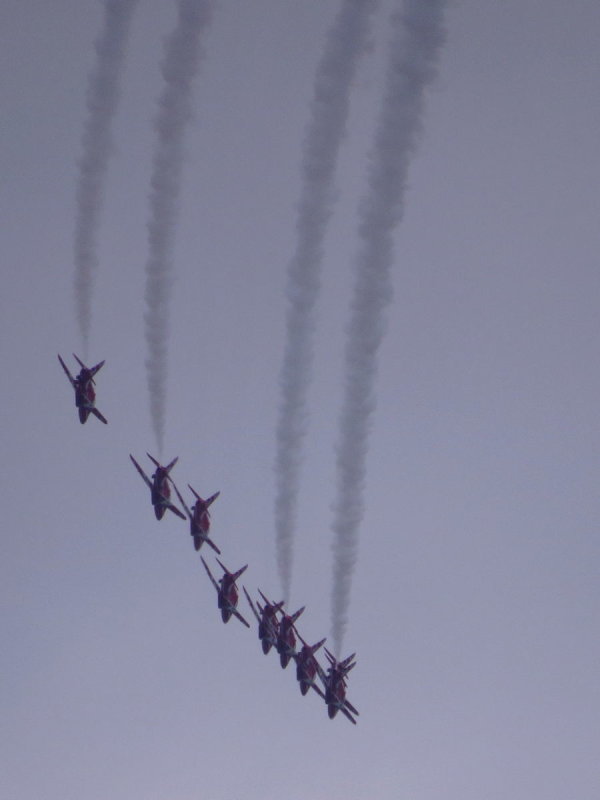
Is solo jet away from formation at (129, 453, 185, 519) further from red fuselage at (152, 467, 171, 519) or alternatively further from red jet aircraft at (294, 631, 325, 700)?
red jet aircraft at (294, 631, 325, 700)

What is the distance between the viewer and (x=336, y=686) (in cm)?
3566

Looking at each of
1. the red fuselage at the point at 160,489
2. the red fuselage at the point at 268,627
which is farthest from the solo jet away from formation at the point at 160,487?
the red fuselage at the point at 268,627

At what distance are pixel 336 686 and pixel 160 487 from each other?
8249 mm

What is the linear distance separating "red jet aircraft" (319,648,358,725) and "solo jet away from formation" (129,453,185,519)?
22.0ft

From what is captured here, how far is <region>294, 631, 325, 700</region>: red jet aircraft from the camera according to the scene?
3556 centimetres

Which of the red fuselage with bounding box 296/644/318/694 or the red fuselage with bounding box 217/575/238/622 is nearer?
the red fuselage with bounding box 217/575/238/622

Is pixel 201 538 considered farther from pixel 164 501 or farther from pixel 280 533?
pixel 280 533

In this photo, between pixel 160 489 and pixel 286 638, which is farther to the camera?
pixel 286 638

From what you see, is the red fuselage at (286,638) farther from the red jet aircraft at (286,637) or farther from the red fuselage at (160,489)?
the red fuselage at (160,489)

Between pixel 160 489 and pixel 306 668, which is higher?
pixel 160 489

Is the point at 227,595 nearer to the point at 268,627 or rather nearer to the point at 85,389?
the point at 268,627

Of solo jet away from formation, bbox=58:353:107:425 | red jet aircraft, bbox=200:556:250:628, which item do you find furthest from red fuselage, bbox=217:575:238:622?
solo jet away from formation, bbox=58:353:107:425

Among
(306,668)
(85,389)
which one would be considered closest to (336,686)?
(306,668)

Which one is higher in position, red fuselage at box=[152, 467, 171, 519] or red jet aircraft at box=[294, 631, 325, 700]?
red fuselage at box=[152, 467, 171, 519]
